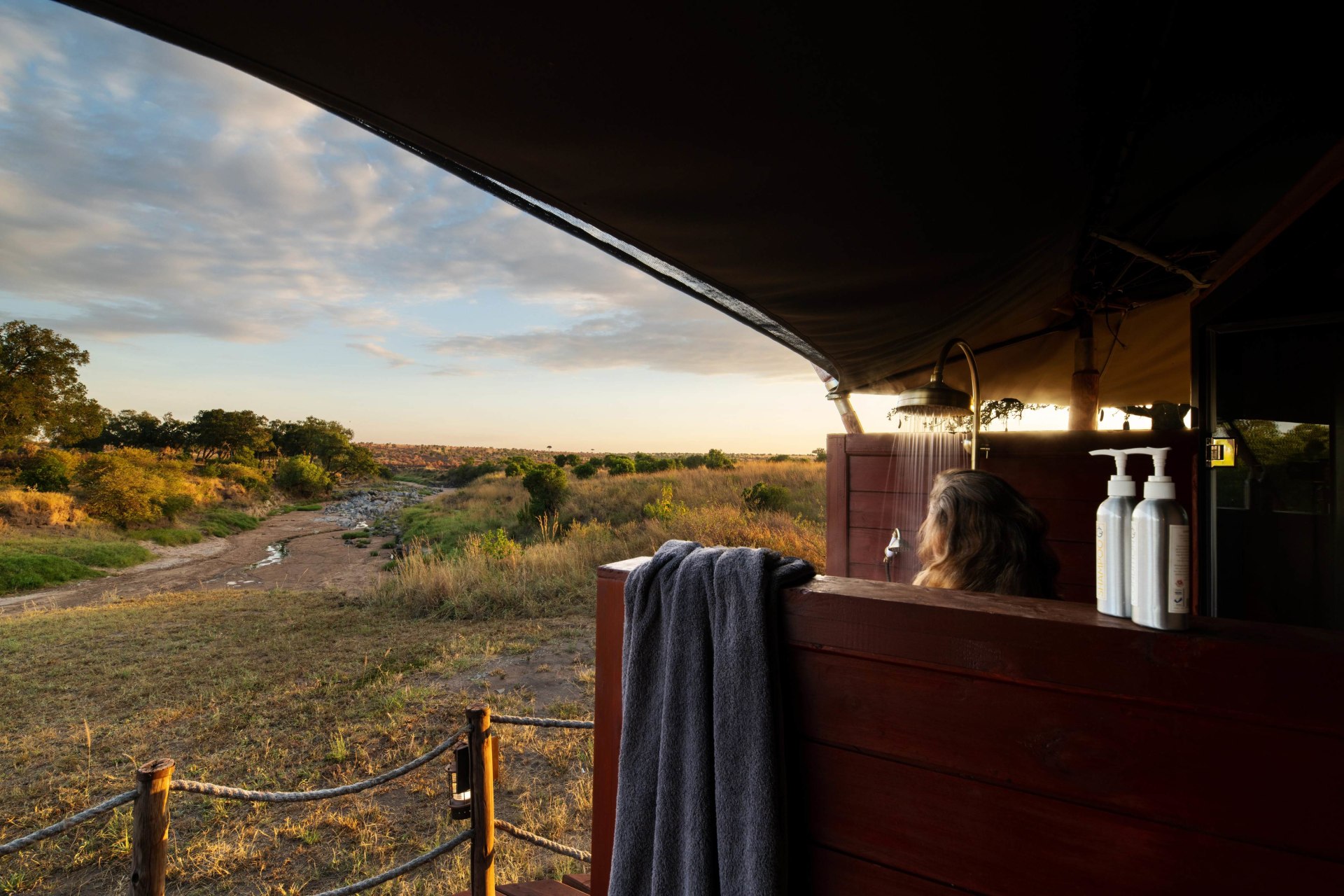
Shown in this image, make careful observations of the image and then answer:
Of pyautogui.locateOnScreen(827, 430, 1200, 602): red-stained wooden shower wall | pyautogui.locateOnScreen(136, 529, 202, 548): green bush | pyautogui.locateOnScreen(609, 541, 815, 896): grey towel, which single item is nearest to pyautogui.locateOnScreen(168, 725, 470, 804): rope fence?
pyautogui.locateOnScreen(609, 541, 815, 896): grey towel

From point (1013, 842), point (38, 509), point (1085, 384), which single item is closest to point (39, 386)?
point (38, 509)

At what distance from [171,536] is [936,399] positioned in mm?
23126

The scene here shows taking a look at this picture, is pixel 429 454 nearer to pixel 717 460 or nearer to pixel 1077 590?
pixel 717 460

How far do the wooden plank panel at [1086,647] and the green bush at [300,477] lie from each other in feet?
126

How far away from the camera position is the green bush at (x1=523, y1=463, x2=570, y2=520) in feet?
47.6

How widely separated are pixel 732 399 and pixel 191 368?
33449 millimetres

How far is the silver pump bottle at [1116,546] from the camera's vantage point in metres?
0.82

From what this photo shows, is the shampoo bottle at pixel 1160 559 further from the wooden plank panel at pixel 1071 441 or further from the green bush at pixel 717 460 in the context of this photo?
the green bush at pixel 717 460

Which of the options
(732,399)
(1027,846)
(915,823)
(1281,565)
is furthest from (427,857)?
(732,399)

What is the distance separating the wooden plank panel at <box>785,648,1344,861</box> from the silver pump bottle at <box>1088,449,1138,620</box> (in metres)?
0.13

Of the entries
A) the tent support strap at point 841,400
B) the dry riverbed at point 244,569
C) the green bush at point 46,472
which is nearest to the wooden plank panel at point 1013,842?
the tent support strap at point 841,400

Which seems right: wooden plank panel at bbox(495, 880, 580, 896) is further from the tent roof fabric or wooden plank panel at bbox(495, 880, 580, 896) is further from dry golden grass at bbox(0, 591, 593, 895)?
the tent roof fabric

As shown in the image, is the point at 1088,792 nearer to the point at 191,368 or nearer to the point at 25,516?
the point at 25,516

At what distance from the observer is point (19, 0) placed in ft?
3.91
